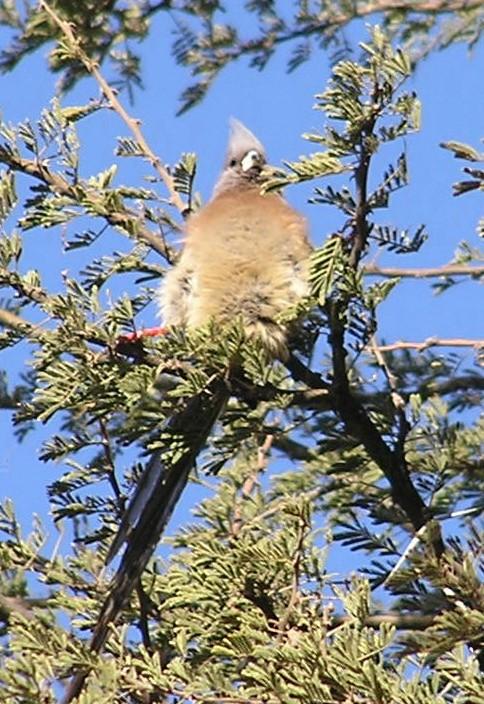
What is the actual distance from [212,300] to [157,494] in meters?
0.46

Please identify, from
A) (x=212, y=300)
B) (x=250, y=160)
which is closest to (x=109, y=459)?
(x=212, y=300)

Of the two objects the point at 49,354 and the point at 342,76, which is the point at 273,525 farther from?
the point at 342,76

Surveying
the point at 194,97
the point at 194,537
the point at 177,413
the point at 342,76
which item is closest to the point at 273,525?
the point at 194,537

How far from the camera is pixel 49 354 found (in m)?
2.83

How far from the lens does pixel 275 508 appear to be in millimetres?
3498

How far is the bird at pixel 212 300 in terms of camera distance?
3.18m

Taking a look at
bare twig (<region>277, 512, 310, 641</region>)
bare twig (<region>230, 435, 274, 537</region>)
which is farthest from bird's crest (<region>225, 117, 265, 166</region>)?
bare twig (<region>277, 512, 310, 641</region>)

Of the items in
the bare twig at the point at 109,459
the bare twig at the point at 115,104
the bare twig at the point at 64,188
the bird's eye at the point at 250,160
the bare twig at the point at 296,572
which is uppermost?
the bird's eye at the point at 250,160

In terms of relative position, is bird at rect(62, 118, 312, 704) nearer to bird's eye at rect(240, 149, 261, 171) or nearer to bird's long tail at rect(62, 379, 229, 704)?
bird's long tail at rect(62, 379, 229, 704)

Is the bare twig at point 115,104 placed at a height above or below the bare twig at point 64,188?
above

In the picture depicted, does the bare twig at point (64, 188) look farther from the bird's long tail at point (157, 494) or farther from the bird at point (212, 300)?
the bird's long tail at point (157, 494)

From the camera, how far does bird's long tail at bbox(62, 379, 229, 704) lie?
3.04 meters

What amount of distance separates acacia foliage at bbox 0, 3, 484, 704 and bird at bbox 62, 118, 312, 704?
0.18 feet

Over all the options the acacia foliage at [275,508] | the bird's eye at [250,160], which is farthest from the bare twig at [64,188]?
the bird's eye at [250,160]
